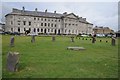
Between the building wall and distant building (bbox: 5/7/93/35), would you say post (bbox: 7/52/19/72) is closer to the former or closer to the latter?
the building wall

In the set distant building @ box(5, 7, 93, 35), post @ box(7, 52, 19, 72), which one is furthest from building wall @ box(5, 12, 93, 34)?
post @ box(7, 52, 19, 72)

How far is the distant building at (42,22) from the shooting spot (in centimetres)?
11253

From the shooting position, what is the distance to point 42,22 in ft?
394

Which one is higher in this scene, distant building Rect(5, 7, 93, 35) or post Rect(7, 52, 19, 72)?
distant building Rect(5, 7, 93, 35)

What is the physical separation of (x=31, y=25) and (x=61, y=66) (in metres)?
105

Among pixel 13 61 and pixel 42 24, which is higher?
pixel 42 24

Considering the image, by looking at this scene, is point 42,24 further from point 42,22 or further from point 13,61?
point 13,61

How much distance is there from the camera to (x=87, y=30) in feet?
482

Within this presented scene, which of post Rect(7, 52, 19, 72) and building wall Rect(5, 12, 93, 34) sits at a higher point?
building wall Rect(5, 12, 93, 34)

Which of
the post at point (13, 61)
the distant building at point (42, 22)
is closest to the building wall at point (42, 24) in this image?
the distant building at point (42, 22)

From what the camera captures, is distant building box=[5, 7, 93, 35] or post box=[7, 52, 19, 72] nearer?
post box=[7, 52, 19, 72]

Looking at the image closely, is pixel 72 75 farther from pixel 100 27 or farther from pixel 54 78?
pixel 100 27

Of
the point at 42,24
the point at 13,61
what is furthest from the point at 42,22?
the point at 13,61

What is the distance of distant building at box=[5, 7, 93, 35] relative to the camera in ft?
369
